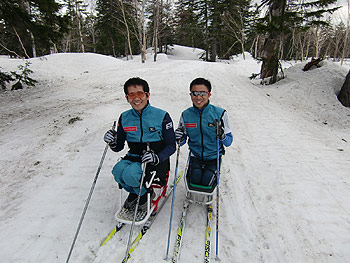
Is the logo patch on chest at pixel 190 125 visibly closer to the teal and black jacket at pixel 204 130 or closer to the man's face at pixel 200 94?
the teal and black jacket at pixel 204 130

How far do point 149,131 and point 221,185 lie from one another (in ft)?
6.26

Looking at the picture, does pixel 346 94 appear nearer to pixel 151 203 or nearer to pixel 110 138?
pixel 151 203

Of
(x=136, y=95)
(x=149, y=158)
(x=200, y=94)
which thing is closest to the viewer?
(x=149, y=158)

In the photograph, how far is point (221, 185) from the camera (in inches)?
154

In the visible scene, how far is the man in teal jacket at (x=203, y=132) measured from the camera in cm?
306

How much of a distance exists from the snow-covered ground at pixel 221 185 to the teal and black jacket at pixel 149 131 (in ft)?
3.63

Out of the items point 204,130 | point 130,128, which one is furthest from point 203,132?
point 130,128

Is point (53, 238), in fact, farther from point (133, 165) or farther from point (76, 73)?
point (76, 73)

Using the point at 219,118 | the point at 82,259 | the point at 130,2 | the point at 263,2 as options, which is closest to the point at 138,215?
the point at 82,259

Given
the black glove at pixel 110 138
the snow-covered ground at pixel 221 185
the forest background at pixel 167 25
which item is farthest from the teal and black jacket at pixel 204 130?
the forest background at pixel 167 25

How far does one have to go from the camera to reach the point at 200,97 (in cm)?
305

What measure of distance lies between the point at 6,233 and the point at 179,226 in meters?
2.47

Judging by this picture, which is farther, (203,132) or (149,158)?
(203,132)

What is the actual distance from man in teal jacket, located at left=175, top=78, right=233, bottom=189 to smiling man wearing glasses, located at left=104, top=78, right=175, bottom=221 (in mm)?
313
